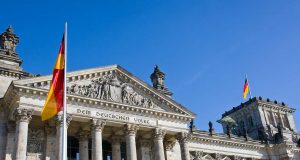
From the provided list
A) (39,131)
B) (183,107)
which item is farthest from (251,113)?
(39,131)

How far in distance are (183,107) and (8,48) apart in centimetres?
1769

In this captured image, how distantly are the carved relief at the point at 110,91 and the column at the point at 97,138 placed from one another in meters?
2.37

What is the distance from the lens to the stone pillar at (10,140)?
30047 mm

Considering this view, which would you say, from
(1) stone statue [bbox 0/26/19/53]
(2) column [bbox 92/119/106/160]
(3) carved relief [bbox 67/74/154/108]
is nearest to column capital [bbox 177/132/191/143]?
(3) carved relief [bbox 67/74/154/108]

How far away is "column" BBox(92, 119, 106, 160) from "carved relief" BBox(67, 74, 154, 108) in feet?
7.78

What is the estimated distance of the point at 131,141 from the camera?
33812mm

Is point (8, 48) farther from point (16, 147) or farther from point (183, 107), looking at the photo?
point (183, 107)

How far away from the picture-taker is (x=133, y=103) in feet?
117

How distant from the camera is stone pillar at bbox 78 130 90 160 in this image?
1319 inches

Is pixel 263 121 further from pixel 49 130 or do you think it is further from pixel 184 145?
pixel 49 130

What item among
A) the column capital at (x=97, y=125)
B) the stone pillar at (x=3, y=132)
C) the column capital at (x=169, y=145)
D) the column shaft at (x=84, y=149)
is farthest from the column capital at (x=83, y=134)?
the column capital at (x=169, y=145)

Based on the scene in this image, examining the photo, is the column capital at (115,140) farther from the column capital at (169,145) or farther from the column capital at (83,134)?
the column capital at (169,145)

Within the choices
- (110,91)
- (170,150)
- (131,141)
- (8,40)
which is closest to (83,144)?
(131,141)

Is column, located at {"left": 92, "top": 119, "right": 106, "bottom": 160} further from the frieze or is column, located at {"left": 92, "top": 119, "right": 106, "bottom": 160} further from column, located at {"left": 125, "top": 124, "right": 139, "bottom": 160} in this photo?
column, located at {"left": 125, "top": 124, "right": 139, "bottom": 160}
